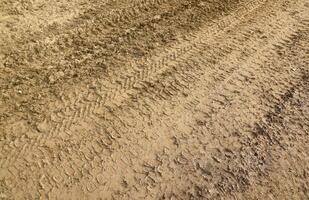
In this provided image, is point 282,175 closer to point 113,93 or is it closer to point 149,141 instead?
point 149,141

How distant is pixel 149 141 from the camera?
3.86 m

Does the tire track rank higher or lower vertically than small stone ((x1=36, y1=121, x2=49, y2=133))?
lower

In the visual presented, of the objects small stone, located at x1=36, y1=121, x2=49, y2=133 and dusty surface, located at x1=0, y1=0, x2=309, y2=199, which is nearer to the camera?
dusty surface, located at x1=0, y1=0, x2=309, y2=199

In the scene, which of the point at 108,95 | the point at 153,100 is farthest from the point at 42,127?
the point at 153,100

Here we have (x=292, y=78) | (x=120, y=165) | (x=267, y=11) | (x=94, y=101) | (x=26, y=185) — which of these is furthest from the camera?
(x=267, y=11)

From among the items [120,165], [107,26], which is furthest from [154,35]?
[120,165]

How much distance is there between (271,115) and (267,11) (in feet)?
6.25

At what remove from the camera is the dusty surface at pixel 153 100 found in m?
3.58

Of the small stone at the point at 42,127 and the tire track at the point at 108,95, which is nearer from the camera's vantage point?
the tire track at the point at 108,95

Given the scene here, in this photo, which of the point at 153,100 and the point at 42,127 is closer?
the point at 42,127

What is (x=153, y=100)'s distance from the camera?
13.8ft

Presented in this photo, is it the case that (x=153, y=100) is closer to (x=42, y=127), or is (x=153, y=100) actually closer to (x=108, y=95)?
(x=108, y=95)

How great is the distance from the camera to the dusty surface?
3.58m

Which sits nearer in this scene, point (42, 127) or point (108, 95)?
point (42, 127)
